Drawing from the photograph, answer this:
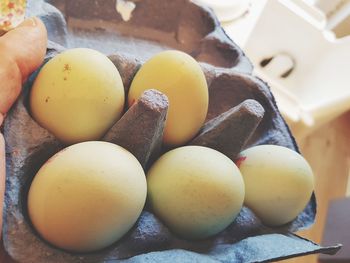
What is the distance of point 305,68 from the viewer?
1.18 metres

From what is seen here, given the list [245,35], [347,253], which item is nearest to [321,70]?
[245,35]

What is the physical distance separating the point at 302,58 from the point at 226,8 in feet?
0.97

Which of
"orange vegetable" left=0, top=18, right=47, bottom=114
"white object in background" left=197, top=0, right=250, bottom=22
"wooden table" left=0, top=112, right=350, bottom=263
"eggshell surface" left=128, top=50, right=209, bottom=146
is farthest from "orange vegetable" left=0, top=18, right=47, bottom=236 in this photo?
"wooden table" left=0, top=112, right=350, bottom=263

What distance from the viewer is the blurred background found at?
3.26 ft

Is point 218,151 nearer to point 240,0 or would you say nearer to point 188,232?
point 188,232

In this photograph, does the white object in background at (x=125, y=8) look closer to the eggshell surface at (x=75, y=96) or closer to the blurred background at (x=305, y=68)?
the eggshell surface at (x=75, y=96)

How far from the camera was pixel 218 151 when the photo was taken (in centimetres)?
49

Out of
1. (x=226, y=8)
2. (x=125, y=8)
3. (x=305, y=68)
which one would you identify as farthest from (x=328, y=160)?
(x=125, y=8)

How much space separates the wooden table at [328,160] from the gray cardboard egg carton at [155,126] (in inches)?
24.7

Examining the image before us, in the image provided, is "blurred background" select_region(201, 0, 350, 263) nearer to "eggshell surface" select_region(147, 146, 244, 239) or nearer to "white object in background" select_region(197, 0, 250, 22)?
"white object in background" select_region(197, 0, 250, 22)

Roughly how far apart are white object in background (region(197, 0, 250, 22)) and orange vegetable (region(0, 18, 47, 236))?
0.57 meters

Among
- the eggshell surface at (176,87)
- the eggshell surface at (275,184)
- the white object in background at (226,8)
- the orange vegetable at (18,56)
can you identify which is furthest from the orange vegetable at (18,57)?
the white object in background at (226,8)

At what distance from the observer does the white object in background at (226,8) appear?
0.98 m

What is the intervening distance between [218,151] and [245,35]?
57cm
